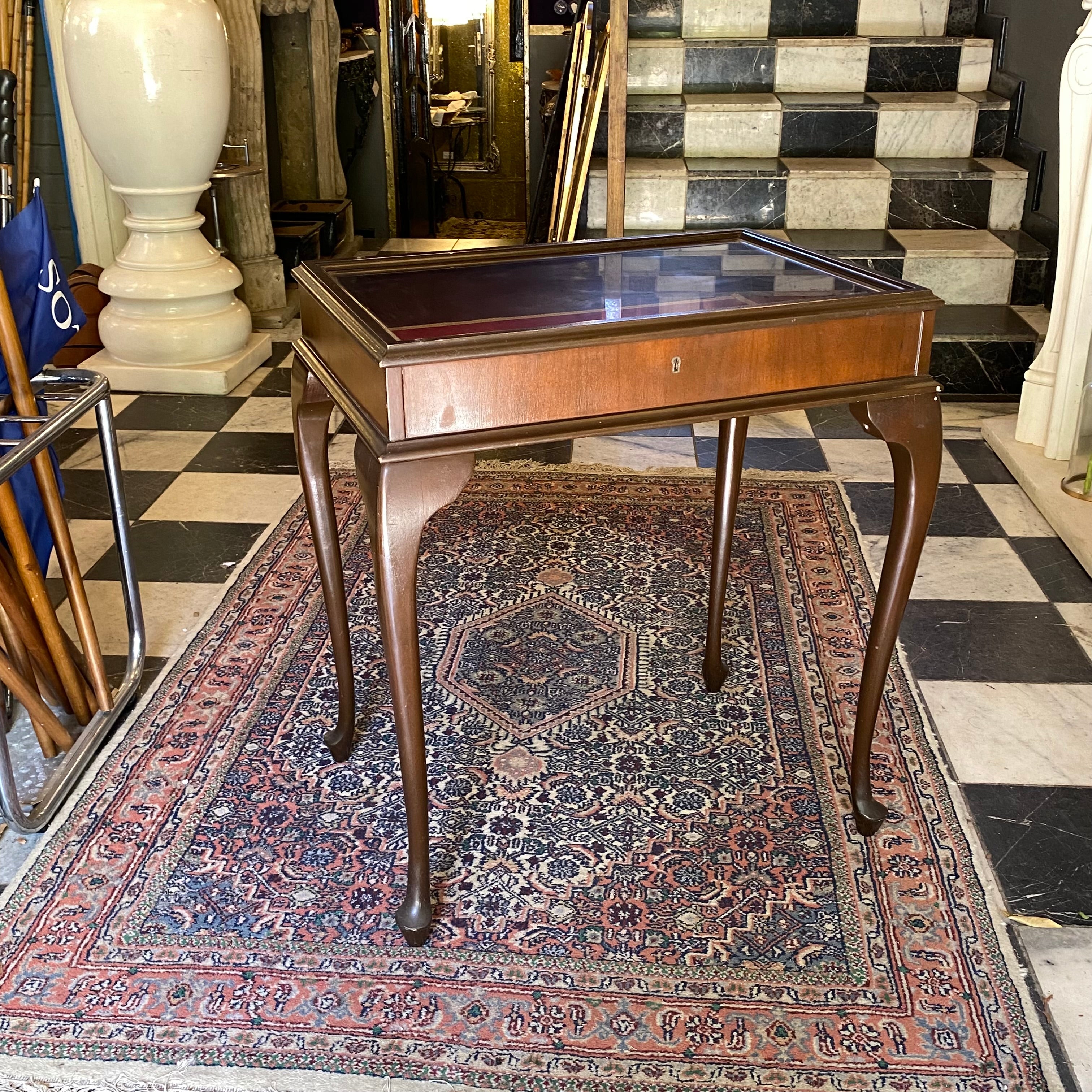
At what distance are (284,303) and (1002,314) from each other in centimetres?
278

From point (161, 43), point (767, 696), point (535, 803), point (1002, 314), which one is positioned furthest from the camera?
point (1002, 314)

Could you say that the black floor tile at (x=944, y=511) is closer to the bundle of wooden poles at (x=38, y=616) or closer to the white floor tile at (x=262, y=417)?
the white floor tile at (x=262, y=417)

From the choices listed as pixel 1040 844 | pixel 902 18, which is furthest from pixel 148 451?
pixel 902 18

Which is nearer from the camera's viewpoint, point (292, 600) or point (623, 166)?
point (292, 600)

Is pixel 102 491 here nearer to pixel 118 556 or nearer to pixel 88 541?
pixel 88 541

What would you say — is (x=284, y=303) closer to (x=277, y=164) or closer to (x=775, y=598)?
(x=277, y=164)

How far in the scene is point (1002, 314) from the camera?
13.2 ft

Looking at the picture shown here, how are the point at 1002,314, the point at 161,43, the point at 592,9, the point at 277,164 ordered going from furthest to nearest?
the point at 277,164 < the point at 592,9 < the point at 1002,314 < the point at 161,43

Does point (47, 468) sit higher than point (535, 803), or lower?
higher

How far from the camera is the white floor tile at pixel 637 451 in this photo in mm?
3373

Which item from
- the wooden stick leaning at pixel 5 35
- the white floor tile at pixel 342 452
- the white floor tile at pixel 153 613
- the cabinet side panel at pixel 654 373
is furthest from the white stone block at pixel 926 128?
the cabinet side panel at pixel 654 373

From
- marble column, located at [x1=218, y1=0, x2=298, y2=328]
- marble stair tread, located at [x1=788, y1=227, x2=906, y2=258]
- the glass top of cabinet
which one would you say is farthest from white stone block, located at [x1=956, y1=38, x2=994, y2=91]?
the glass top of cabinet

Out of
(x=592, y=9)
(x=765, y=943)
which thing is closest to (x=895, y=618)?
(x=765, y=943)

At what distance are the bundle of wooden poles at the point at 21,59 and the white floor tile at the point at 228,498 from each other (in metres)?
0.83
